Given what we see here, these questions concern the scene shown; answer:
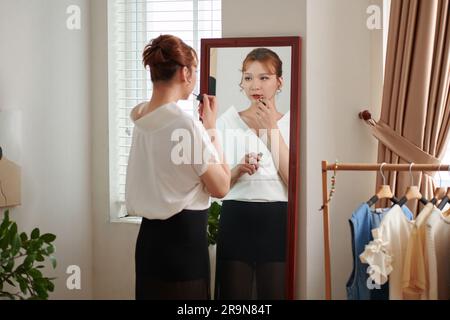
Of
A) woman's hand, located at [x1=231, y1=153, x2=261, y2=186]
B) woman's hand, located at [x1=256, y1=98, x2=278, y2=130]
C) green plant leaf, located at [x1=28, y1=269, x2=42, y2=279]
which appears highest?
woman's hand, located at [x1=256, y1=98, x2=278, y2=130]

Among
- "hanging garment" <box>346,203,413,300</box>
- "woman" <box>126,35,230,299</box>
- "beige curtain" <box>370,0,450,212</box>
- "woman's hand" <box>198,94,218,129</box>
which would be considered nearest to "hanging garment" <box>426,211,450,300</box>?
"hanging garment" <box>346,203,413,300</box>

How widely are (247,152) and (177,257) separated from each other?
61 cm

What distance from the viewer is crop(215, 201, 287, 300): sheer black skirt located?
322 centimetres

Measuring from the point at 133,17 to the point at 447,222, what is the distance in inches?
78.5

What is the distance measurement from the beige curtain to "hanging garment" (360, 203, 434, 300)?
0.76 metres

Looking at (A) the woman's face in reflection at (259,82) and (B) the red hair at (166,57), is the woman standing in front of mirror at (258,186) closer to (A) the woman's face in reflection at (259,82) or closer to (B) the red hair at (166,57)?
(A) the woman's face in reflection at (259,82)

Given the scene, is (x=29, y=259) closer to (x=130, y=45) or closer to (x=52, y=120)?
(x=52, y=120)

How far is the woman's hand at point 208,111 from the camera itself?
10.5ft

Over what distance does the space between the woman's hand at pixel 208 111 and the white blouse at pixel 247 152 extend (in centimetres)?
7

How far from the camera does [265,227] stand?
3215mm

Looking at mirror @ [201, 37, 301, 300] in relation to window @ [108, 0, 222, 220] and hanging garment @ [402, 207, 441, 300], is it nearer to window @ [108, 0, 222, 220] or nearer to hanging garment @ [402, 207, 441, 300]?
window @ [108, 0, 222, 220]

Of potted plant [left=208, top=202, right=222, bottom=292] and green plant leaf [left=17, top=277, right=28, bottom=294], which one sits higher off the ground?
potted plant [left=208, top=202, right=222, bottom=292]

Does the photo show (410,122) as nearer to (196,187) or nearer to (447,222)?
(447,222)
